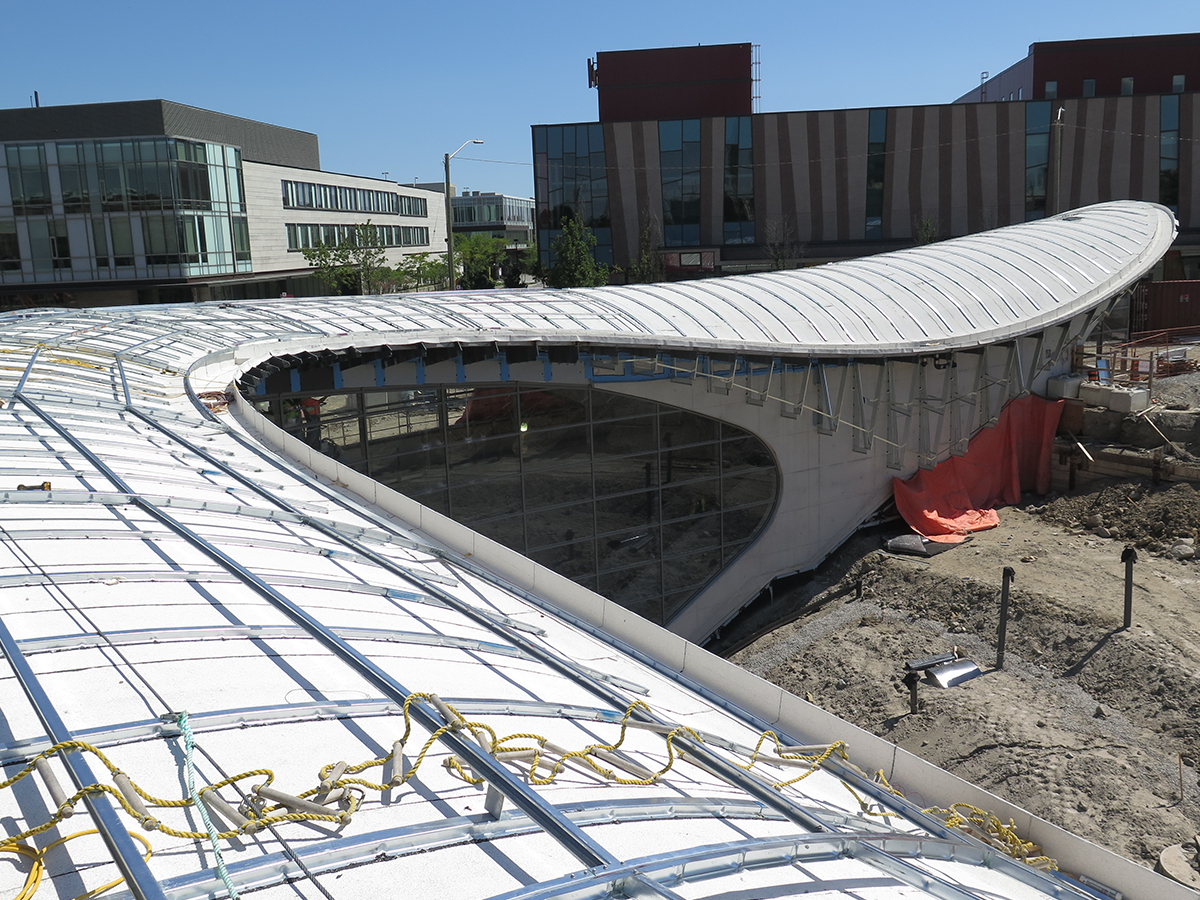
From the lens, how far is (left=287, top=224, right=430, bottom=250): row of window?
61344 mm

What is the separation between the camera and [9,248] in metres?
46.7

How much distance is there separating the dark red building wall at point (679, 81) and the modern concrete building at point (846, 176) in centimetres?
908

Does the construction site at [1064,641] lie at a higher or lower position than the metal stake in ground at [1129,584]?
lower

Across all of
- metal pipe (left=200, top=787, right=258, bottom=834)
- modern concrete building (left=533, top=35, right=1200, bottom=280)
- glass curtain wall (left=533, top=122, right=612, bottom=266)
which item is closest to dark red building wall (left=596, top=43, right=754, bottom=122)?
modern concrete building (left=533, top=35, right=1200, bottom=280)

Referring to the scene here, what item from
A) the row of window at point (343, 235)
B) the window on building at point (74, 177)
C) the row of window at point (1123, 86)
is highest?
the row of window at point (1123, 86)

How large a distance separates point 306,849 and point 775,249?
54492 mm

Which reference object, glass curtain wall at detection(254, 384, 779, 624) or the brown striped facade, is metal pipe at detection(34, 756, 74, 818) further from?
the brown striped facade

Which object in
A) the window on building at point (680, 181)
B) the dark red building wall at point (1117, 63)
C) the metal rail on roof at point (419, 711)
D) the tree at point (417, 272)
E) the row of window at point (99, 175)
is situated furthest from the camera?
the dark red building wall at point (1117, 63)

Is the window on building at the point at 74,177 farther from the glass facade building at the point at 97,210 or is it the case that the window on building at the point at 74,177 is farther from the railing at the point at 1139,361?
the railing at the point at 1139,361

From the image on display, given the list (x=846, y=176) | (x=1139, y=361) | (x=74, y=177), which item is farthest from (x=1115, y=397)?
(x=74, y=177)

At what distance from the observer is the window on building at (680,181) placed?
55375mm

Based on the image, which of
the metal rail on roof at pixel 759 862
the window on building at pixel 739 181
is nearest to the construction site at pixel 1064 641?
the metal rail on roof at pixel 759 862

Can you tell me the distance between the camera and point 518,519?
1877cm

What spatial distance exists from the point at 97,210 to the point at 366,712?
48923 mm
